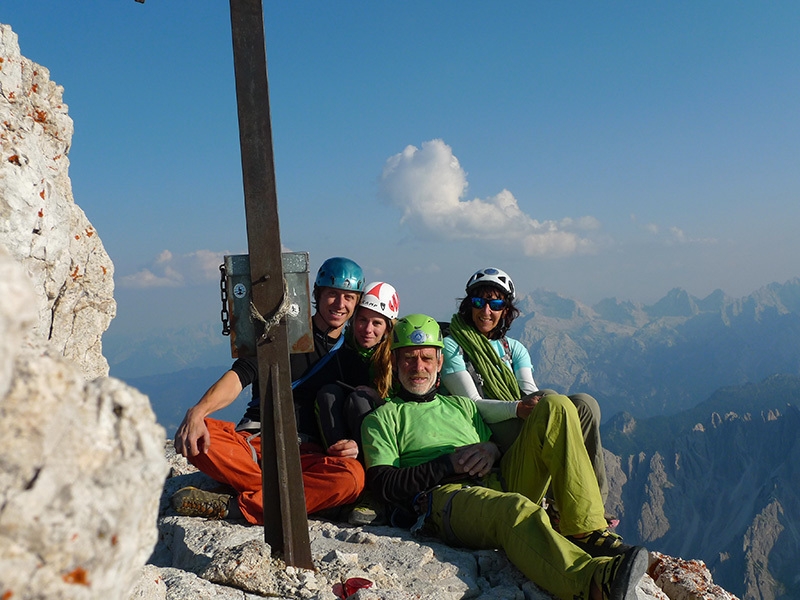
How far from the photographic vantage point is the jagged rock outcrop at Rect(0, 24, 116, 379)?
12.3ft

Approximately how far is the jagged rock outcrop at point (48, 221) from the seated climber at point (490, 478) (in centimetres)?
275

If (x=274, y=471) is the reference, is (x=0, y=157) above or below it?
above

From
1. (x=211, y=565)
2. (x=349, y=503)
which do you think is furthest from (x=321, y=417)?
(x=211, y=565)

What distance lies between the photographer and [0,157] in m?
3.69

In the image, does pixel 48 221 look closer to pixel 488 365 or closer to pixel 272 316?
pixel 272 316

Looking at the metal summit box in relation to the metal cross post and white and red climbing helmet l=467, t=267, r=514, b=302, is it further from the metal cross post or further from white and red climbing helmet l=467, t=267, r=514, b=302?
white and red climbing helmet l=467, t=267, r=514, b=302

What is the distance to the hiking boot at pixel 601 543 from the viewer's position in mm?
4809

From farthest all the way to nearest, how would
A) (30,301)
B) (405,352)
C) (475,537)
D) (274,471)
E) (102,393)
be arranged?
1. (405,352)
2. (475,537)
3. (274,471)
4. (102,393)
5. (30,301)

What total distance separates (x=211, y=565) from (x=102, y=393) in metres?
3.09

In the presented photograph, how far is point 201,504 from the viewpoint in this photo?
5922 mm

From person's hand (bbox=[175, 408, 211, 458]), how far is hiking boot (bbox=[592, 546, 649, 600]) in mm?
3236

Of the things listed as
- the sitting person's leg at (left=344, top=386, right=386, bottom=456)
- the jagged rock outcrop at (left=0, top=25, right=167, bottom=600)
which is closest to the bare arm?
the sitting person's leg at (left=344, top=386, right=386, bottom=456)

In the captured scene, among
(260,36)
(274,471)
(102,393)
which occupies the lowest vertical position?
(274,471)

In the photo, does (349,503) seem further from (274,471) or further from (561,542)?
(561,542)
